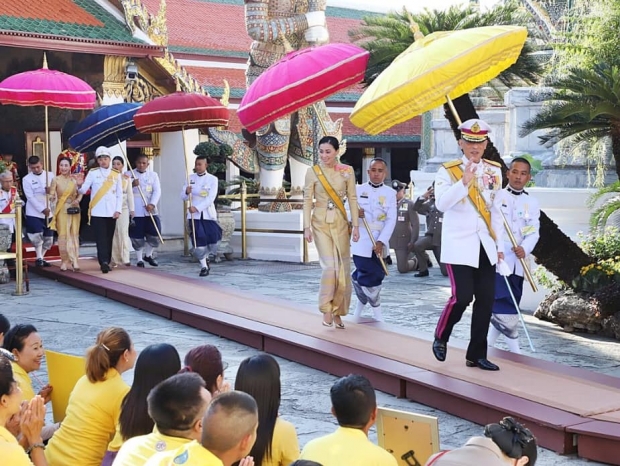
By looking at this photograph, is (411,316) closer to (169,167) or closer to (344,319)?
(344,319)

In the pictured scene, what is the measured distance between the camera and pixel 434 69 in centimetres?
651

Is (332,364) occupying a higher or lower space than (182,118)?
lower

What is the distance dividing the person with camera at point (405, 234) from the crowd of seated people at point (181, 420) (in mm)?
8387

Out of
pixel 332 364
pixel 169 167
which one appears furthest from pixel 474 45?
pixel 169 167

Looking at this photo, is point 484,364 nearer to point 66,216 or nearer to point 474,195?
point 474,195

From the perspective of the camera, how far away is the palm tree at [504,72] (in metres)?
9.20

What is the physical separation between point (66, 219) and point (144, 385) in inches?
350

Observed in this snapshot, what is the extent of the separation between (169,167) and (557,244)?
9.59m

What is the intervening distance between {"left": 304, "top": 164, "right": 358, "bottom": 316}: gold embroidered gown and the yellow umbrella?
5.08 feet

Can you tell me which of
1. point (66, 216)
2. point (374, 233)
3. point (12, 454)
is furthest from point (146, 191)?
point (12, 454)

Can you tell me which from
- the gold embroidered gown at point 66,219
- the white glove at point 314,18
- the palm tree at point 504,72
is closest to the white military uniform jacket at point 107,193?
the gold embroidered gown at point 66,219

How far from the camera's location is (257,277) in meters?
13.3

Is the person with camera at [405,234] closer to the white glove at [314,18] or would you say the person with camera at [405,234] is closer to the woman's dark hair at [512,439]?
the white glove at [314,18]

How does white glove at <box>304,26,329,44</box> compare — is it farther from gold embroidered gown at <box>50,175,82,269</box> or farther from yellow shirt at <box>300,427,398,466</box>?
yellow shirt at <box>300,427,398,466</box>
